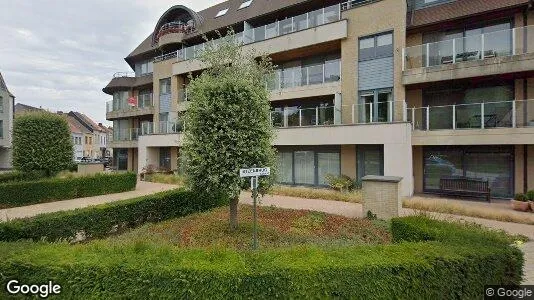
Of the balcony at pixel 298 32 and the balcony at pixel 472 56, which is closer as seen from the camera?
the balcony at pixel 472 56

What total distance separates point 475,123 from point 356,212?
677cm

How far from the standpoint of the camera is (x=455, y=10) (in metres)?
13.8

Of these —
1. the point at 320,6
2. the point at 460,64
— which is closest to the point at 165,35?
the point at 320,6

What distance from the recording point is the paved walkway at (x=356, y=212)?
6.30 metres

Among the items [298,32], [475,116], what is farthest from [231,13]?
[475,116]

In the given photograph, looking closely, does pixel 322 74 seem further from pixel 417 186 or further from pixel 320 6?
pixel 417 186

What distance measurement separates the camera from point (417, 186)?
14812 mm

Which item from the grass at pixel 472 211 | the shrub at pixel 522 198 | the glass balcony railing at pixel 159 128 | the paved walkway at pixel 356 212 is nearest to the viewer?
the paved walkway at pixel 356 212

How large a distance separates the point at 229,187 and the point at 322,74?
11790 mm

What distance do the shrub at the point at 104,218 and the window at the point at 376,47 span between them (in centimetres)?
1063

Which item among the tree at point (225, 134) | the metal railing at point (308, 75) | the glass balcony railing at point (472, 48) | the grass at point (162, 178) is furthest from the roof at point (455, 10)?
the grass at point (162, 178)
